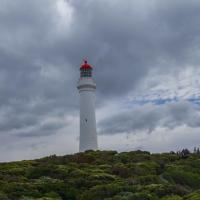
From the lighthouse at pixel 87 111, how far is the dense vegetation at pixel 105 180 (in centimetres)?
1156

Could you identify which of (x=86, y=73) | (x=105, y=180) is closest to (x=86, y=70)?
(x=86, y=73)

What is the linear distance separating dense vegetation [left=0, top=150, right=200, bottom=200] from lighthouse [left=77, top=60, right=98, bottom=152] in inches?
455

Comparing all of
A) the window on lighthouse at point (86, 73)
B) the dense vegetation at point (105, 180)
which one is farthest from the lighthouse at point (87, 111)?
the dense vegetation at point (105, 180)

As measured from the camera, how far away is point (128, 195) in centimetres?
1998

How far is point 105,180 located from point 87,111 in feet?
82.3

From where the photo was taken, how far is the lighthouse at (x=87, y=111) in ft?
160

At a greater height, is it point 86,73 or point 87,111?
point 86,73

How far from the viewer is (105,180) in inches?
980

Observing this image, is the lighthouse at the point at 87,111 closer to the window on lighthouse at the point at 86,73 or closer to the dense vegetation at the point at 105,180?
the window on lighthouse at the point at 86,73

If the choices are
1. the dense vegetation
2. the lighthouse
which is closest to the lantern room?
the lighthouse

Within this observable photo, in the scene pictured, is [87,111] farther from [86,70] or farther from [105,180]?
[105,180]

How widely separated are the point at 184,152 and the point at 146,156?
17.1 ft

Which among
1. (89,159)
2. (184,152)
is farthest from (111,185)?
(184,152)

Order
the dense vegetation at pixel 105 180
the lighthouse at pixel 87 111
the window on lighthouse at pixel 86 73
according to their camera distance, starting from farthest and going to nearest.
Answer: the window on lighthouse at pixel 86 73, the lighthouse at pixel 87 111, the dense vegetation at pixel 105 180
